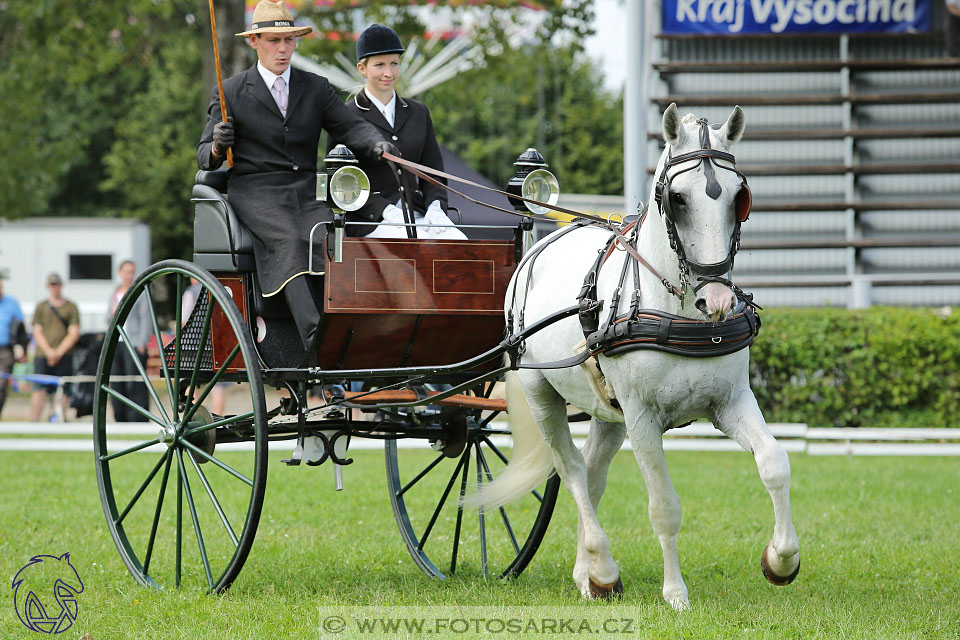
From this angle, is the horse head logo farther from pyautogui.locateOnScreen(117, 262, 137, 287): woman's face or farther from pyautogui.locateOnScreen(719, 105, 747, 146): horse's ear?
pyautogui.locateOnScreen(117, 262, 137, 287): woman's face

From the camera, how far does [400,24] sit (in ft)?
56.3

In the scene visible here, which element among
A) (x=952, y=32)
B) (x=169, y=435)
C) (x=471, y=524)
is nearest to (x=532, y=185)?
(x=169, y=435)

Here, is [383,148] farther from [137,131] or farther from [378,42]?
[137,131]

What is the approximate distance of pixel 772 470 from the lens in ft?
14.6

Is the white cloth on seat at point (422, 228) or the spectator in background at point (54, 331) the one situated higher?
the white cloth on seat at point (422, 228)

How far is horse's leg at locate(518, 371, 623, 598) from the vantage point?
5.41 meters

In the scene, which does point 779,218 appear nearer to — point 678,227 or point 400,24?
point 400,24

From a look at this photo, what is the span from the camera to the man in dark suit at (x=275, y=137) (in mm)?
5766

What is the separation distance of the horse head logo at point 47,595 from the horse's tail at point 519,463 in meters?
1.96

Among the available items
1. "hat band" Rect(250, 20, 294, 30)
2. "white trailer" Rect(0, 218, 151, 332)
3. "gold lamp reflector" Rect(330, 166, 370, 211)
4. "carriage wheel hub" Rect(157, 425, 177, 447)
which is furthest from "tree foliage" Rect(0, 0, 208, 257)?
"gold lamp reflector" Rect(330, 166, 370, 211)

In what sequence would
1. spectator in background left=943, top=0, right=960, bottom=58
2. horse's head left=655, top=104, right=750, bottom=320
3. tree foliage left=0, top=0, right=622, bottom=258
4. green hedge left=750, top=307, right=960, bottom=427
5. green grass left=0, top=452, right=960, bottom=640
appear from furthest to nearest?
tree foliage left=0, top=0, right=622, bottom=258
spectator in background left=943, top=0, right=960, bottom=58
green hedge left=750, top=307, right=960, bottom=427
green grass left=0, top=452, right=960, bottom=640
horse's head left=655, top=104, right=750, bottom=320

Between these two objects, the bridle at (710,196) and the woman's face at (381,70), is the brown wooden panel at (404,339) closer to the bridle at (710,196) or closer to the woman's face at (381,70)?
the woman's face at (381,70)

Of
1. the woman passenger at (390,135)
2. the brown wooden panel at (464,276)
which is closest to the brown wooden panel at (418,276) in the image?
the brown wooden panel at (464,276)

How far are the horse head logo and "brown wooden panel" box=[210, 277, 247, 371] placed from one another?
1.19 metres
